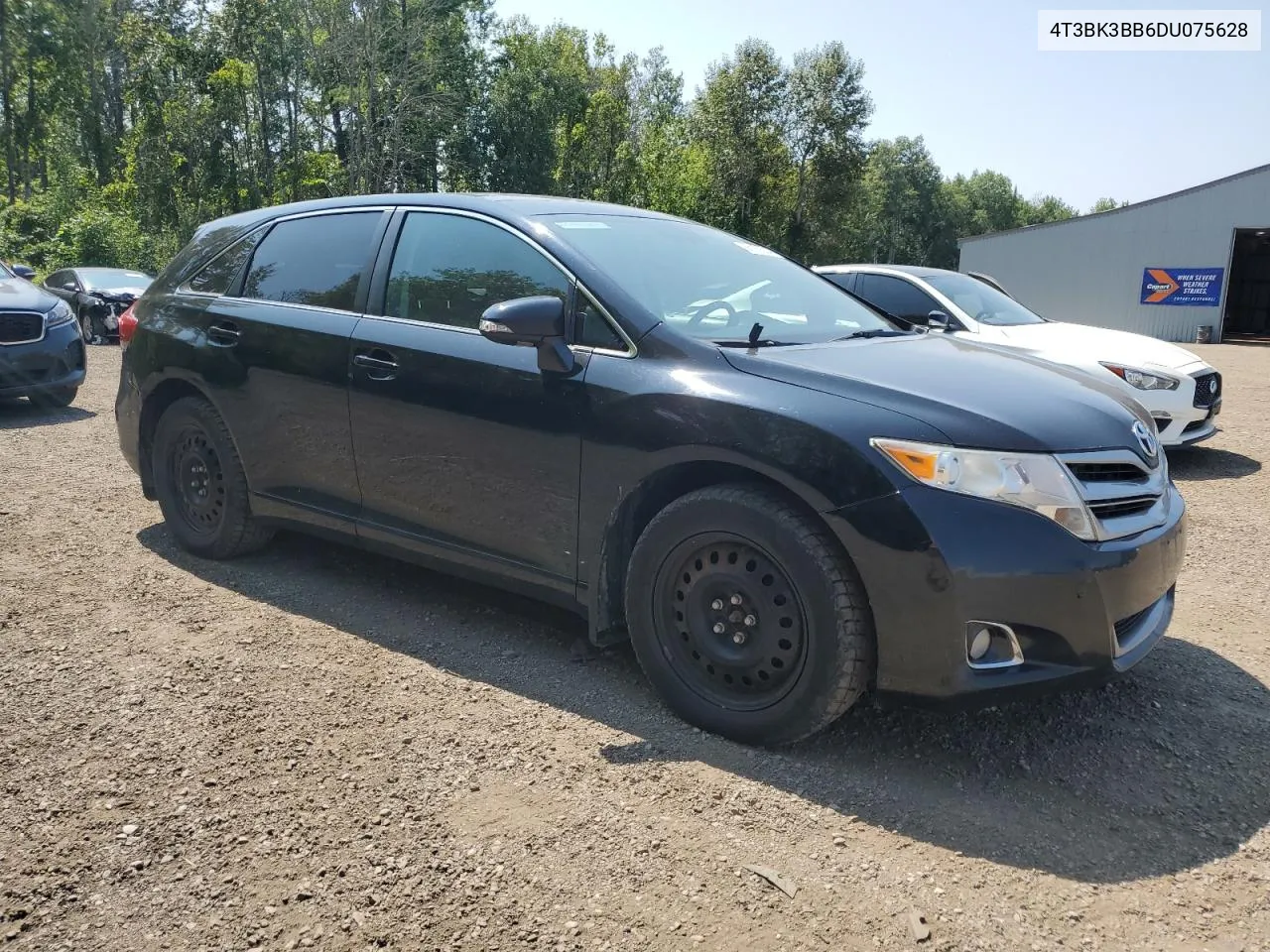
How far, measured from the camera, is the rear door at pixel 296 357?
3.93 m

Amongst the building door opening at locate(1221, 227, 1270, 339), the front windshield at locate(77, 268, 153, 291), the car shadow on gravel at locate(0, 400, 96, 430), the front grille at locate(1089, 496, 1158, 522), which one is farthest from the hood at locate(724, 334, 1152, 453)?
the building door opening at locate(1221, 227, 1270, 339)

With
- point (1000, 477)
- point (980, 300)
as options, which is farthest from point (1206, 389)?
point (1000, 477)

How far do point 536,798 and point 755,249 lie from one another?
2.59 metres

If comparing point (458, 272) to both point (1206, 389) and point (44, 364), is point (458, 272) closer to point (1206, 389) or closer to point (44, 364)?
point (1206, 389)

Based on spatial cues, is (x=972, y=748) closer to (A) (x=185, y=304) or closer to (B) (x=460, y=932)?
(B) (x=460, y=932)

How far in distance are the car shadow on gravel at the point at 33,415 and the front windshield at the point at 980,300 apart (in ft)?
26.2

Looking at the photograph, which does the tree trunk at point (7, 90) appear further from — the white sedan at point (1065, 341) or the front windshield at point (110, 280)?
the white sedan at point (1065, 341)

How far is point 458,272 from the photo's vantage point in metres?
3.67

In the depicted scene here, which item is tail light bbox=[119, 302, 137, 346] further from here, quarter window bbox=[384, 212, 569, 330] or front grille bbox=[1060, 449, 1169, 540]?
front grille bbox=[1060, 449, 1169, 540]

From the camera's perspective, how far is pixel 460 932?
211 cm

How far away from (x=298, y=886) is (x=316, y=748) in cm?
68

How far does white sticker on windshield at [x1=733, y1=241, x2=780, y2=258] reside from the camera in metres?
4.12

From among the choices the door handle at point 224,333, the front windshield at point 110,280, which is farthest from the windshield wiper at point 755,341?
the front windshield at point 110,280

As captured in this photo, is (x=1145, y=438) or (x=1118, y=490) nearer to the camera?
(x=1118, y=490)
